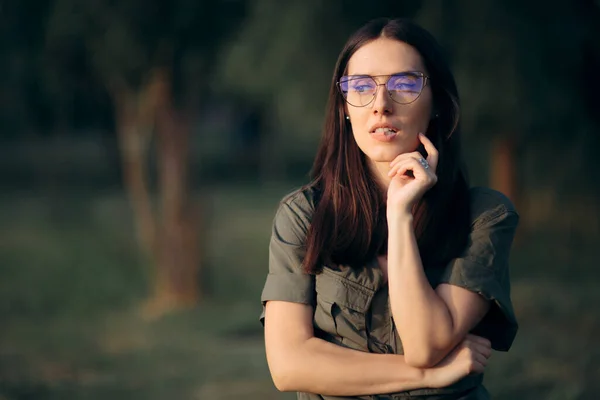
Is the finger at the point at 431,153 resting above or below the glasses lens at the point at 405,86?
below

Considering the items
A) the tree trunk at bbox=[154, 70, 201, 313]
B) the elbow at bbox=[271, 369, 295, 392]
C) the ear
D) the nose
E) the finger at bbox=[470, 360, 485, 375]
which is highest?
the nose

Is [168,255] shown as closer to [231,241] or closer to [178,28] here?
[178,28]

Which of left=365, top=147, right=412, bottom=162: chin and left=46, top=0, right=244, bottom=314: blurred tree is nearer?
left=365, top=147, right=412, bottom=162: chin

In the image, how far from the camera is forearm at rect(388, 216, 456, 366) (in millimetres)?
2207

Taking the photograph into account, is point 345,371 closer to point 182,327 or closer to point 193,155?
point 182,327

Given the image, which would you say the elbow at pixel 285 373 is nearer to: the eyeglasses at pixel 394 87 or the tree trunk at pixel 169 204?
the eyeglasses at pixel 394 87

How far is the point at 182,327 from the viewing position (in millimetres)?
8938

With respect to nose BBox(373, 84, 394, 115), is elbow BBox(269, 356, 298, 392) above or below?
below

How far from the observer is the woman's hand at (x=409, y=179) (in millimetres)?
2301

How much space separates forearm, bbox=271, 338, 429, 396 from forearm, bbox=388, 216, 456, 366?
50 mm

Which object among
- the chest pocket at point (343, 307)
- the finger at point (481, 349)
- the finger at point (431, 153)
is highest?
the finger at point (431, 153)

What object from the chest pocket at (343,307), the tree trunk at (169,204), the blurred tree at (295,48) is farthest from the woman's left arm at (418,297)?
the tree trunk at (169,204)

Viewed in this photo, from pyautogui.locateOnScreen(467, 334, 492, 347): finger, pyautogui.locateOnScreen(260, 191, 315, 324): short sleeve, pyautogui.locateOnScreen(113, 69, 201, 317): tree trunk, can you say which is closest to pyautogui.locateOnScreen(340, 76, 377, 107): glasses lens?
pyautogui.locateOnScreen(260, 191, 315, 324): short sleeve

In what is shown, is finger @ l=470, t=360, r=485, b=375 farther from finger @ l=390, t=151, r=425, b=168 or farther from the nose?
the nose
